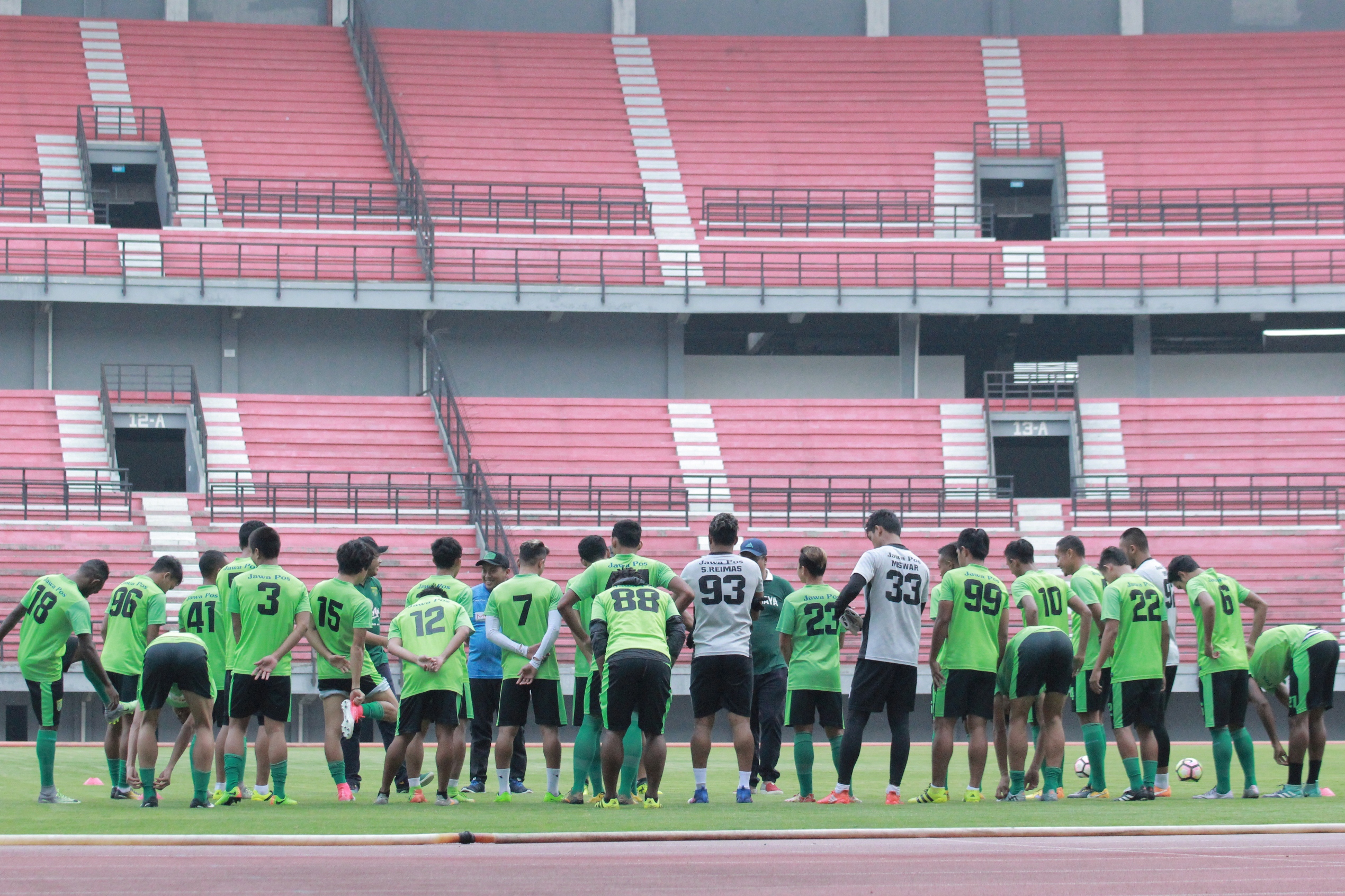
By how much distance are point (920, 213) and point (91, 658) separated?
25312 millimetres

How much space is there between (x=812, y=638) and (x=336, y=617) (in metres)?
3.40

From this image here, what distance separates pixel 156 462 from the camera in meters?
31.3

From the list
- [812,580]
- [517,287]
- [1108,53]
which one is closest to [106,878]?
[812,580]

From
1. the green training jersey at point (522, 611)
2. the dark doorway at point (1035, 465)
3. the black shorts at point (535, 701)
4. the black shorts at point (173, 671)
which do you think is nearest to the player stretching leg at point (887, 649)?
the black shorts at point (535, 701)

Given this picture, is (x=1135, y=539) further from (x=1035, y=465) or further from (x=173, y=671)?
(x=1035, y=465)

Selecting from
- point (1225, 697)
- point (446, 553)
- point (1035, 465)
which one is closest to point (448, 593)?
point (446, 553)

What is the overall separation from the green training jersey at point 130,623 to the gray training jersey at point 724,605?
13.5 feet

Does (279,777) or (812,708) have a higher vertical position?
(812,708)

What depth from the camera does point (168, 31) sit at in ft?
119

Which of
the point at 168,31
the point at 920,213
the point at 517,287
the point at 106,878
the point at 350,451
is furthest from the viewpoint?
the point at 168,31

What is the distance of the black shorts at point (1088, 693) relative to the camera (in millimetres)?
11727

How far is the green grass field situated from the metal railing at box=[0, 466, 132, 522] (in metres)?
12.4

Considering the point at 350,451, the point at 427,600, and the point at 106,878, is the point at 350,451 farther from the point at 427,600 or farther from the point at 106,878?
the point at 106,878

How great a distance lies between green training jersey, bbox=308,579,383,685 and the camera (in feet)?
36.2
